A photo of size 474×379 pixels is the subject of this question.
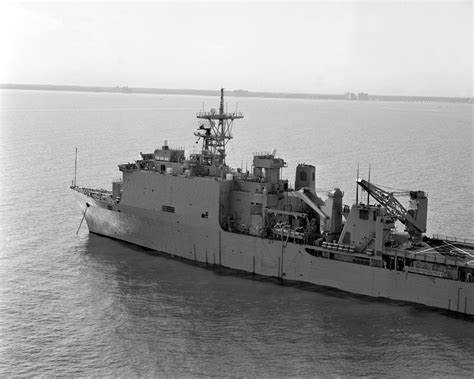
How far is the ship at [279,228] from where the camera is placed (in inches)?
945

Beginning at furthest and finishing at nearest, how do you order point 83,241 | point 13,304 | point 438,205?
point 438,205, point 83,241, point 13,304

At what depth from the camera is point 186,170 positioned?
29500 millimetres

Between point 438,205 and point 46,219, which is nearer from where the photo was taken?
point 46,219

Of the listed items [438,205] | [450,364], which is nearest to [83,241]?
[450,364]

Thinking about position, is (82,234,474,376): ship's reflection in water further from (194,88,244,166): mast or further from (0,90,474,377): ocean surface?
(194,88,244,166): mast

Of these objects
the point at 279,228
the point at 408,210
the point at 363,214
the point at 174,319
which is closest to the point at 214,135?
the point at 279,228

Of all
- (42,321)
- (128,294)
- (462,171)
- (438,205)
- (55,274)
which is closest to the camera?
(42,321)

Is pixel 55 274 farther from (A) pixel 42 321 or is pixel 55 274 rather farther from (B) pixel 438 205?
(B) pixel 438 205

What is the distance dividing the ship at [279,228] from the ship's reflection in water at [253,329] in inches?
37.1

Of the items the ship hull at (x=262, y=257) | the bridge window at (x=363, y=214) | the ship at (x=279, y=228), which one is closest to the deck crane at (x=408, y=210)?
the ship at (x=279, y=228)

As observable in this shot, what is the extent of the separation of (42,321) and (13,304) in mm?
2072

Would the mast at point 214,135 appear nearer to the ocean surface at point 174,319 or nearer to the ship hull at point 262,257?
the ship hull at point 262,257

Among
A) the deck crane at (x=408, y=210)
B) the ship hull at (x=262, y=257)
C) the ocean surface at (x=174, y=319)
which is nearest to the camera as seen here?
the ocean surface at (x=174, y=319)

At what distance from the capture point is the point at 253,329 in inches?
835
